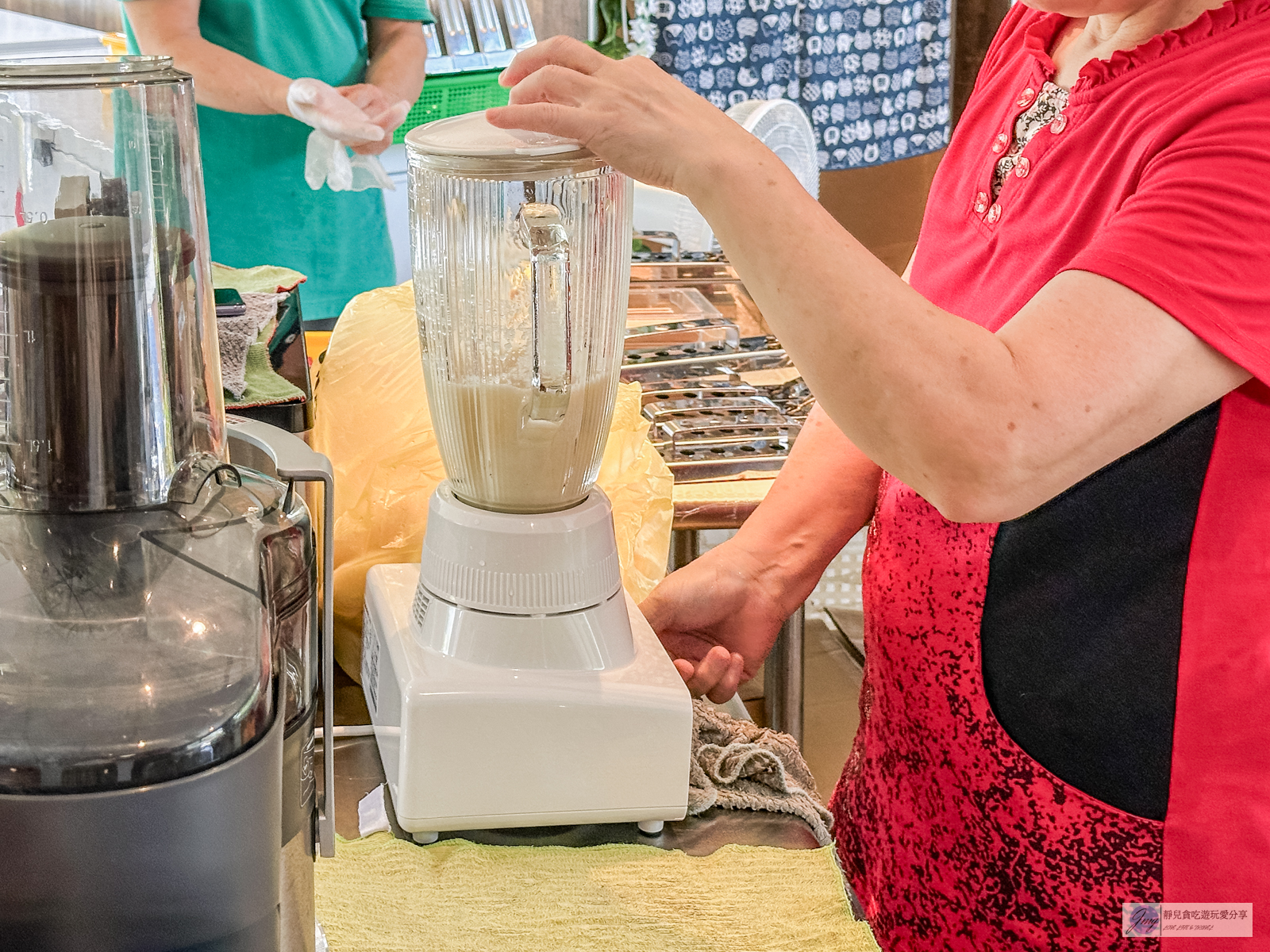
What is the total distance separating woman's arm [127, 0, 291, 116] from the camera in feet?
6.90

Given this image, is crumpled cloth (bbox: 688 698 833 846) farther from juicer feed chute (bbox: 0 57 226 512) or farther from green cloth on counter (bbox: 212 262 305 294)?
green cloth on counter (bbox: 212 262 305 294)

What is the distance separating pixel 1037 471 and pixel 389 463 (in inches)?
26.1

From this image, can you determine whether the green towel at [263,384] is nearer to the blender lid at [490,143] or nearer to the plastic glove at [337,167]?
the blender lid at [490,143]

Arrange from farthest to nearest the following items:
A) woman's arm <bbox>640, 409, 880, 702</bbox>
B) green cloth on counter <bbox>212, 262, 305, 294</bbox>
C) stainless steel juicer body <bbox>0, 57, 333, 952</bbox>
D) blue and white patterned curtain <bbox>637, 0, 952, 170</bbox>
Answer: blue and white patterned curtain <bbox>637, 0, 952, 170</bbox> → green cloth on counter <bbox>212, 262, 305, 294</bbox> → woman's arm <bbox>640, 409, 880, 702</bbox> → stainless steel juicer body <bbox>0, 57, 333, 952</bbox>

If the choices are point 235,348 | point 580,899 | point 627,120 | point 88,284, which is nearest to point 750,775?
point 580,899

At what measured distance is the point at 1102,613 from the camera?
93 centimetres

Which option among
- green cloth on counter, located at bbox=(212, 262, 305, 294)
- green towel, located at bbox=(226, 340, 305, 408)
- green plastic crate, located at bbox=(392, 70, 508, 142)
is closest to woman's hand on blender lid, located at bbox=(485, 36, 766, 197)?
green towel, located at bbox=(226, 340, 305, 408)

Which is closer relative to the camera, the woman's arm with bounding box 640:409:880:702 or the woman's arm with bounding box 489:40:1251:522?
the woman's arm with bounding box 489:40:1251:522

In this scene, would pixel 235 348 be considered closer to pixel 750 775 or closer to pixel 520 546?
pixel 520 546

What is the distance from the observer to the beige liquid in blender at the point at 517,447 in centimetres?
84

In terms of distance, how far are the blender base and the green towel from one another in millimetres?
462

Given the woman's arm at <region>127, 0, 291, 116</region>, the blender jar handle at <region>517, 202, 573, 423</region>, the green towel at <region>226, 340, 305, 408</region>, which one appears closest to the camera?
the blender jar handle at <region>517, 202, 573, 423</region>

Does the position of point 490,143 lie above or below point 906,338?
above

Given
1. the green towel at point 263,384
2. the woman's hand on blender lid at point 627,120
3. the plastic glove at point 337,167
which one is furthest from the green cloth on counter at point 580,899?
the plastic glove at point 337,167
